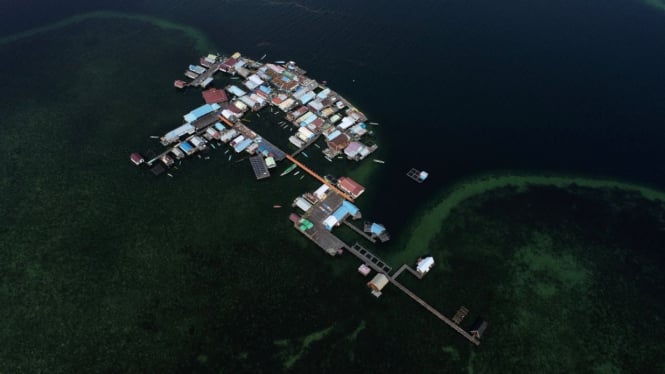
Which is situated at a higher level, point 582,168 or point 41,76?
point 582,168

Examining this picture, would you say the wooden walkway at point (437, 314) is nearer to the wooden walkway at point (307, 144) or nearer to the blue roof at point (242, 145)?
the wooden walkway at point (307, 144)

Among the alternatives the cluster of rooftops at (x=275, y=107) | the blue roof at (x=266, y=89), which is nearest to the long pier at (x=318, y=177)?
the cluster of rooftops at (x=275, y=107)

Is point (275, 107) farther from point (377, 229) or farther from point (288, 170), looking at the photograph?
point (377, 229)

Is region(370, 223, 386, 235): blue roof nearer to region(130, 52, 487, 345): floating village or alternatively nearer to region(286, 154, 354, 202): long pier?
region(130, 52, 487, 345): floating village

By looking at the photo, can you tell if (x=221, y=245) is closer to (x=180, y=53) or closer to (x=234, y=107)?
(x=234, y=107)

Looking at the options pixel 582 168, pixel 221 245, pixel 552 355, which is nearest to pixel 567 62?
pixel 582 168

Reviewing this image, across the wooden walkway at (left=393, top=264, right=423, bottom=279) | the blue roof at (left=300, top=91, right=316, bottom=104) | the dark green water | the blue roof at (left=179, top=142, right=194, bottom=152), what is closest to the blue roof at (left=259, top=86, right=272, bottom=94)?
the blue roof at (left=300, top=91, right=316, bottom=104)
